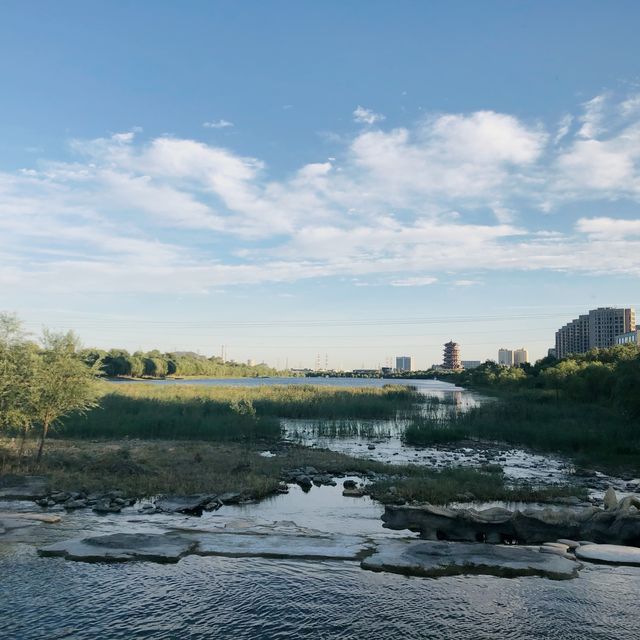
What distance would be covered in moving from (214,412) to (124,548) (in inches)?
1369

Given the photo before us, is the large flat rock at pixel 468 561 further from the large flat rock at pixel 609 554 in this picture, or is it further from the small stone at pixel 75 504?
the small stone at pixel 75 504

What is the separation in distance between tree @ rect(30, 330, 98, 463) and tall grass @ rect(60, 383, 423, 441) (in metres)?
9.53

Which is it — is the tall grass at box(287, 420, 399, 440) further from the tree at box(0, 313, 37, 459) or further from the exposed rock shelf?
the exposed rock shelf

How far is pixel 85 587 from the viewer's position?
12633 mm

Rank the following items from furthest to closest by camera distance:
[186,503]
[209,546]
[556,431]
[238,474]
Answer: [556,431]
[238,474]
[186,503]
[209,546]

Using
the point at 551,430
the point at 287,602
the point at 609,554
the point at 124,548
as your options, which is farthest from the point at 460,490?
the point at 551,430

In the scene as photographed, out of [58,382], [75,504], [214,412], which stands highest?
[58,382]

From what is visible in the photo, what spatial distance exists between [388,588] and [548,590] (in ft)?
12.2

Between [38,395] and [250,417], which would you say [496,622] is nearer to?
[38,395]

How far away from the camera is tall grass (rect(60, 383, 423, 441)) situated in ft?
136

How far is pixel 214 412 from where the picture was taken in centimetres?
4947

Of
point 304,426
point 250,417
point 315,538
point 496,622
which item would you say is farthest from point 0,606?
point 304,426

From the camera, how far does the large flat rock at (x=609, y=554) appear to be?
14.9m

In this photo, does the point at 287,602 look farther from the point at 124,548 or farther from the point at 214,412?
the point at 214,412
